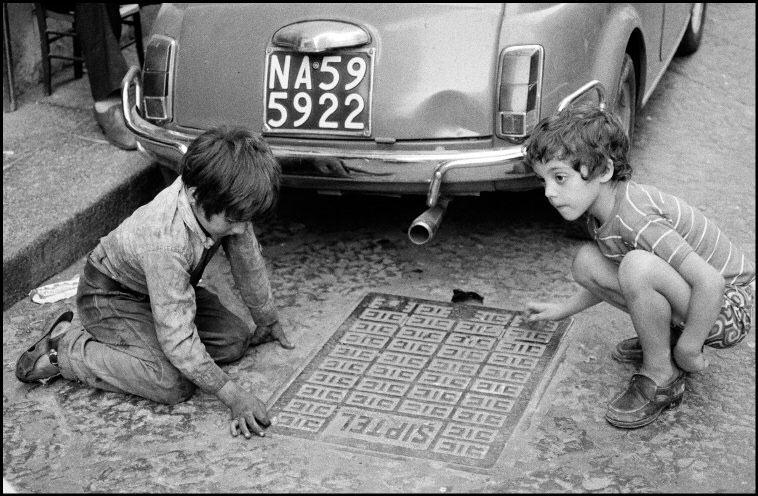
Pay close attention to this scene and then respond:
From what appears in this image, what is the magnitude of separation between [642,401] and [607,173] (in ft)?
2.47

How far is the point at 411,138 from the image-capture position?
157 inches

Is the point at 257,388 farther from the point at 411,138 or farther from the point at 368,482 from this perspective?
the point at 411,138

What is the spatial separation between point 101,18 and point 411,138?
2231 millimetres

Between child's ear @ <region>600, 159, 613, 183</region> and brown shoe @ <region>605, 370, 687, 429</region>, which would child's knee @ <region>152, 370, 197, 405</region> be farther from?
child's ear @ <region>600, 159, 613, 183</region>

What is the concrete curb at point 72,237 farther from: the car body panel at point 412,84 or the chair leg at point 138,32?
the chair leg at point 138,32

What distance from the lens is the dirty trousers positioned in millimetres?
3525

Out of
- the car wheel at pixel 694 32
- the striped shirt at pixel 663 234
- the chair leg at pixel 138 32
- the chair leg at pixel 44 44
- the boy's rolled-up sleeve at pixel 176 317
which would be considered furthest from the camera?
the car wheel at pixel 694 32

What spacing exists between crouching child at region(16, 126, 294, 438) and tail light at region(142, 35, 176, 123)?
84 cm

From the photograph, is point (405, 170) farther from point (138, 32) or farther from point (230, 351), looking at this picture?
point (138, 32)

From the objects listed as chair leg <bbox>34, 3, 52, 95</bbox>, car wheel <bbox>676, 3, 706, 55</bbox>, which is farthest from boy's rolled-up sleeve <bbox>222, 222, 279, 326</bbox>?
car wheel <bbox>676, 3, 706, 55</bbox>

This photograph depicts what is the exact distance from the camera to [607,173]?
10.9ft

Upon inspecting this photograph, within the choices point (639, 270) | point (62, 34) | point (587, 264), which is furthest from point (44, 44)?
point (639, 270)

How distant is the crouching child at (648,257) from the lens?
10.5 feet

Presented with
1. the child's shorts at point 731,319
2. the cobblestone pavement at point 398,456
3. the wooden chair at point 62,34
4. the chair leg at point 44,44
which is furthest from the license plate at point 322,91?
the chair leg at point 44,44
